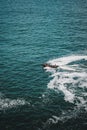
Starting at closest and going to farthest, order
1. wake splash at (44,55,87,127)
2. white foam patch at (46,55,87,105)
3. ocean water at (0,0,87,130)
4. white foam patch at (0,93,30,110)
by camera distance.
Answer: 1. ocean water at (0,0,87,130)
2. wake splash at (44,55,87,127)
3. white foam patch at (0,93,30,110)
4. white foam patch at (46,55,87,105)

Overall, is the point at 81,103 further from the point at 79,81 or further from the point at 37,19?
the point at 37,19

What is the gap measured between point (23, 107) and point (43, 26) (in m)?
73.4

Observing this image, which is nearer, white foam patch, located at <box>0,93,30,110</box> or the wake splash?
the wake splash

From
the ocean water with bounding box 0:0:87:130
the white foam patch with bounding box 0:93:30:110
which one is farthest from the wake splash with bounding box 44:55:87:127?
the white foam patch with bounding box 0:93:30:110

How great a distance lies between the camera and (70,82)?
79062 millimetres

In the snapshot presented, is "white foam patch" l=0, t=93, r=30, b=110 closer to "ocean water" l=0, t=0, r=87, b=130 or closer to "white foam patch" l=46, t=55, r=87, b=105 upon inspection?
"ocean water" l=0, t=0, r=87, b=130

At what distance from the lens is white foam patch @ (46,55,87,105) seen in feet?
235

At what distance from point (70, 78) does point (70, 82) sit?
291 cm

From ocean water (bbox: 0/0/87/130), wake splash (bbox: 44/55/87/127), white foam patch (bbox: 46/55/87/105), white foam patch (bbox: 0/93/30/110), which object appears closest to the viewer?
ocean water (bbox: 0/0/87/130)

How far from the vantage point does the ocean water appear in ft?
207

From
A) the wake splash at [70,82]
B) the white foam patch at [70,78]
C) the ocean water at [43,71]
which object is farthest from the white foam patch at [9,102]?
the white foam patch at [70,78]

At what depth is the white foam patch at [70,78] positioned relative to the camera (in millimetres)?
71625

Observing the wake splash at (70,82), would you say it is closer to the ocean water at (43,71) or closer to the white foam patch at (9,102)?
the ocean water at (43,71)

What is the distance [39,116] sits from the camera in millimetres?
63688
